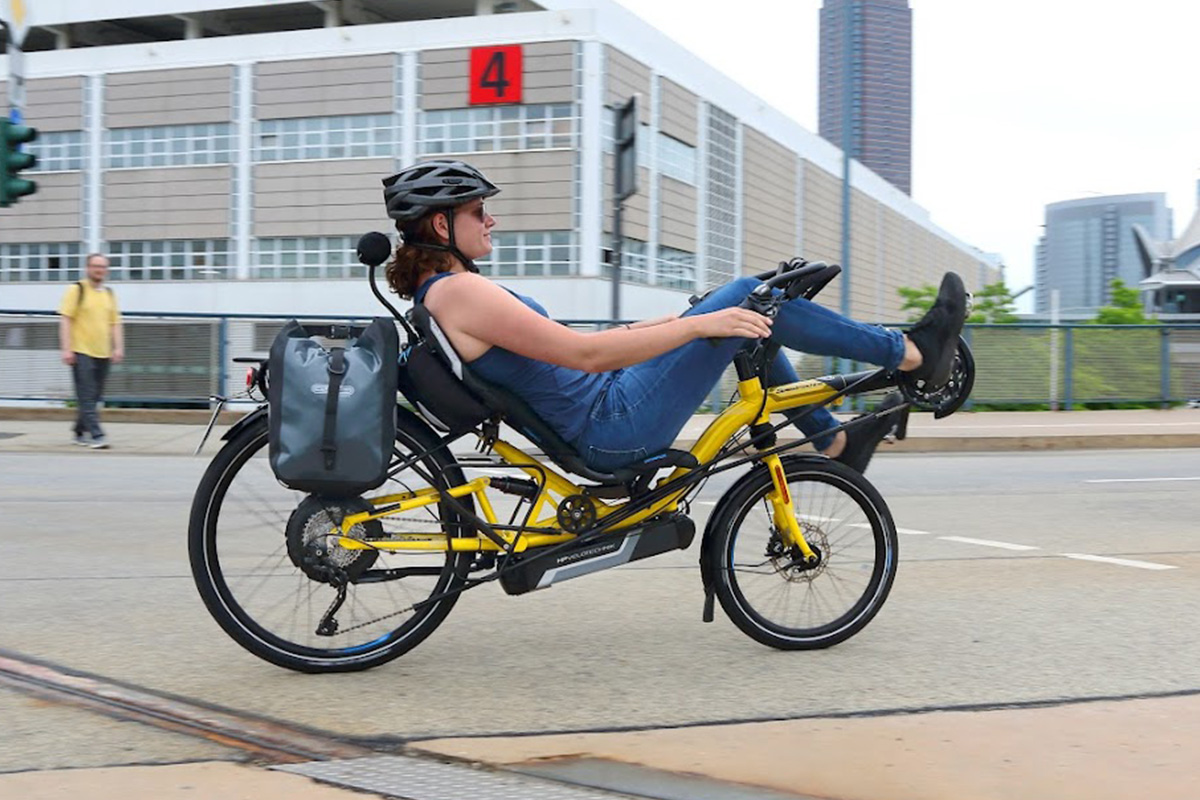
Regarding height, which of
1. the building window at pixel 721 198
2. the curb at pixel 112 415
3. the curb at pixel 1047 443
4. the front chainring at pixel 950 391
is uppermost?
the building window at pixel 721 198

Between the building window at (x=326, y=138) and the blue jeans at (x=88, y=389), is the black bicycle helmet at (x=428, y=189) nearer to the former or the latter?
the blue jeans at (x=88, y=389)

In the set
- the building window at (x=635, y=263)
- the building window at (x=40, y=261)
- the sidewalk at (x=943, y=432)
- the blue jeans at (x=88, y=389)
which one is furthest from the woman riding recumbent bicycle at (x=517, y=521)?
the building window at (x=40, y=261)

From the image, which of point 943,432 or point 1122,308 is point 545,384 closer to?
point 943,432

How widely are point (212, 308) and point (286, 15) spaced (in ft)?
46.2

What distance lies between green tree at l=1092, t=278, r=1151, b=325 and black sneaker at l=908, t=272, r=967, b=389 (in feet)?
62.7

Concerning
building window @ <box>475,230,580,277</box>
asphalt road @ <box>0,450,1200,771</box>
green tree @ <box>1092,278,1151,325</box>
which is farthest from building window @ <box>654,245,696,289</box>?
asphalt road @ <box>0,450,1200,771</box>

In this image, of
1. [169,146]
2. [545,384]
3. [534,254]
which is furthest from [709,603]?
[169,146]

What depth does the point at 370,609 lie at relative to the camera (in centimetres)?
396

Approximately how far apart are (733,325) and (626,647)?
1.20 m

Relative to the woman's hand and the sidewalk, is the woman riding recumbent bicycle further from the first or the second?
the sidewalk

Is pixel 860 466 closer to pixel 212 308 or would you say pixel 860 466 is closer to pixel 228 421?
pixel 228 421

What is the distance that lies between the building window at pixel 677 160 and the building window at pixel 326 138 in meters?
11.4

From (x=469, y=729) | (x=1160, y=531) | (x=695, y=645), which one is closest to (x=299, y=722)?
(x=469, y=729)

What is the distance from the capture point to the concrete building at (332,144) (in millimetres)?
49719
